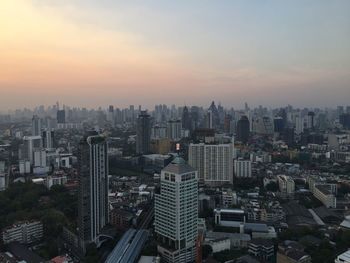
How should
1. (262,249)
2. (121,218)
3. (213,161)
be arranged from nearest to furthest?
(262,249) < (121,218) < (213,161)

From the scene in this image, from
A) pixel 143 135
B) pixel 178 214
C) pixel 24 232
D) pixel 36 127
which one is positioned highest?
pixel 36 127

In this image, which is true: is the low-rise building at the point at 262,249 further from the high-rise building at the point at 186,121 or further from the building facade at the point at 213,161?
the high-rise building at the point at 186,121

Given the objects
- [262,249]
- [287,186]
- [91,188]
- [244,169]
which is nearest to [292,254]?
[262,249]

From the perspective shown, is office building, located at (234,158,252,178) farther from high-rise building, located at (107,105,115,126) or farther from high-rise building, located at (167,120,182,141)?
high-rise building, located at (107,105,115,126)

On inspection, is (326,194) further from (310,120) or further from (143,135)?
(310,120)

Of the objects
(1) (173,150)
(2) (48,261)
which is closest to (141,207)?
(2) (48,261)

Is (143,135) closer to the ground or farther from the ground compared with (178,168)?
closer to the ground
